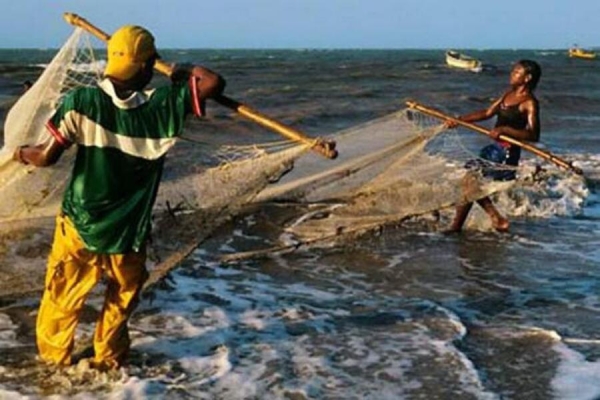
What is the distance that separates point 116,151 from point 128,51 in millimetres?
424

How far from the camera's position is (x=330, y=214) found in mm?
7641

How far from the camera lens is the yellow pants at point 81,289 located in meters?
3.98

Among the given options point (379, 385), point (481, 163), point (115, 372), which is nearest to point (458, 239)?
point (481, 163)

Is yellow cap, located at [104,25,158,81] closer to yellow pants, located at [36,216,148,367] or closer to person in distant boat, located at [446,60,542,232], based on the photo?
yellow pants, located at [36,216,148,367]

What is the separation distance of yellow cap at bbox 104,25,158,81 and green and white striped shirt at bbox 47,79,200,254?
0.26 feet

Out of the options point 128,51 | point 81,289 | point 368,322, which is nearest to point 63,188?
point 81,289

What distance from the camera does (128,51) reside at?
Answer: 3.71 m

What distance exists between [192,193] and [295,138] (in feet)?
5.15

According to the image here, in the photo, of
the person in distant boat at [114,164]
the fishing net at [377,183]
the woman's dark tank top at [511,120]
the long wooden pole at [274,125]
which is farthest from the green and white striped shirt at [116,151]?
the woman's dark tank top at [511,120]

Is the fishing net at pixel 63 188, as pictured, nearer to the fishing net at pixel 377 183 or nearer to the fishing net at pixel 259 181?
the fishing net at pixel 259 181

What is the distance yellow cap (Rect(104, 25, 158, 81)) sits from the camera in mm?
3719

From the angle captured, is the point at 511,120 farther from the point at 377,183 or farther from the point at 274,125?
the point at 274,125

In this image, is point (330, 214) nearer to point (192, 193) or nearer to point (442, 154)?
point (442, 154)

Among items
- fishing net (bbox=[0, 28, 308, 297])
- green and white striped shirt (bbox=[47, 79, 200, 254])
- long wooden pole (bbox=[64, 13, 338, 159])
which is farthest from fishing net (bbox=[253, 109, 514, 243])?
green and white striped shirt (bbox=[47, 79, 200, 254])
